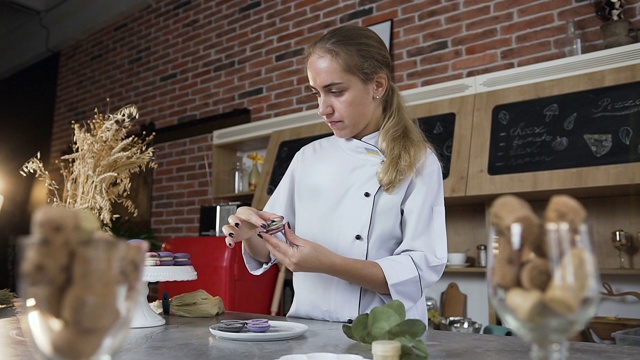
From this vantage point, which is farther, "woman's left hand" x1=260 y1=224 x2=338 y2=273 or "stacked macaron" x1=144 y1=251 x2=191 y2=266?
"stacked macaron" x1=144 y1=251 x2=191 y2=266

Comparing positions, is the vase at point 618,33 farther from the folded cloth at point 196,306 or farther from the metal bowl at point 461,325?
the folded cloth at point 196,306

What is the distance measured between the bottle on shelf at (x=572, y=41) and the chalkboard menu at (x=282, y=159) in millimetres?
1563

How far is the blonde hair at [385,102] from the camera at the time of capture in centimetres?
148

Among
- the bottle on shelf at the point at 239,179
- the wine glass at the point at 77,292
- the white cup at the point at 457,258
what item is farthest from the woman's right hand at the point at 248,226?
the bottle on shelf at the point at 239,179

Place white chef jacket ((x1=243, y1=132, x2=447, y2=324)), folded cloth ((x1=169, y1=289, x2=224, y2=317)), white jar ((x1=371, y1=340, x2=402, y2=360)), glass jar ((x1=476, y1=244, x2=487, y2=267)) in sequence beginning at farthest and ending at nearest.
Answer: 1. glass jar ((x1=476, y1=244, x2=487, y2=267))
2. folded cloth ((x1=169, y1=289, x2=224, y2=317))
3. white chef jacket ((x1=243, y1=132, x2=447, y2=324))
4. white jar ((x1=371, y1=340, x2=402, y2=360))

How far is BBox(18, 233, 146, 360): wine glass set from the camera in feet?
1.55

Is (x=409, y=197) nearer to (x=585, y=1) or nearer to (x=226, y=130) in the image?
(x=585, y=1)

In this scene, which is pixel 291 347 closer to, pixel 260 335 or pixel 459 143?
pixel 260 335

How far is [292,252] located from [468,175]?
1.69 m

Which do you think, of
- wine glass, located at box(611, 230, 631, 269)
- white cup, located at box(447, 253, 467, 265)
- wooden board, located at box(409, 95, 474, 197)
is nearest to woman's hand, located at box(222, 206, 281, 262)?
wooden board, located at box(409, 95, 474, 197)

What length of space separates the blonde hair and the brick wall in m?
1.70

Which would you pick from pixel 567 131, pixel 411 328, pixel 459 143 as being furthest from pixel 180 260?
pixel 567 131

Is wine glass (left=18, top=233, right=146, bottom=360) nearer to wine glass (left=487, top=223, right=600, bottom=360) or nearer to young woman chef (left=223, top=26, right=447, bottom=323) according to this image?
wine glass (left=487, top=223, right=600, bottom=360)

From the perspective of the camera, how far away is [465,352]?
965 mm
